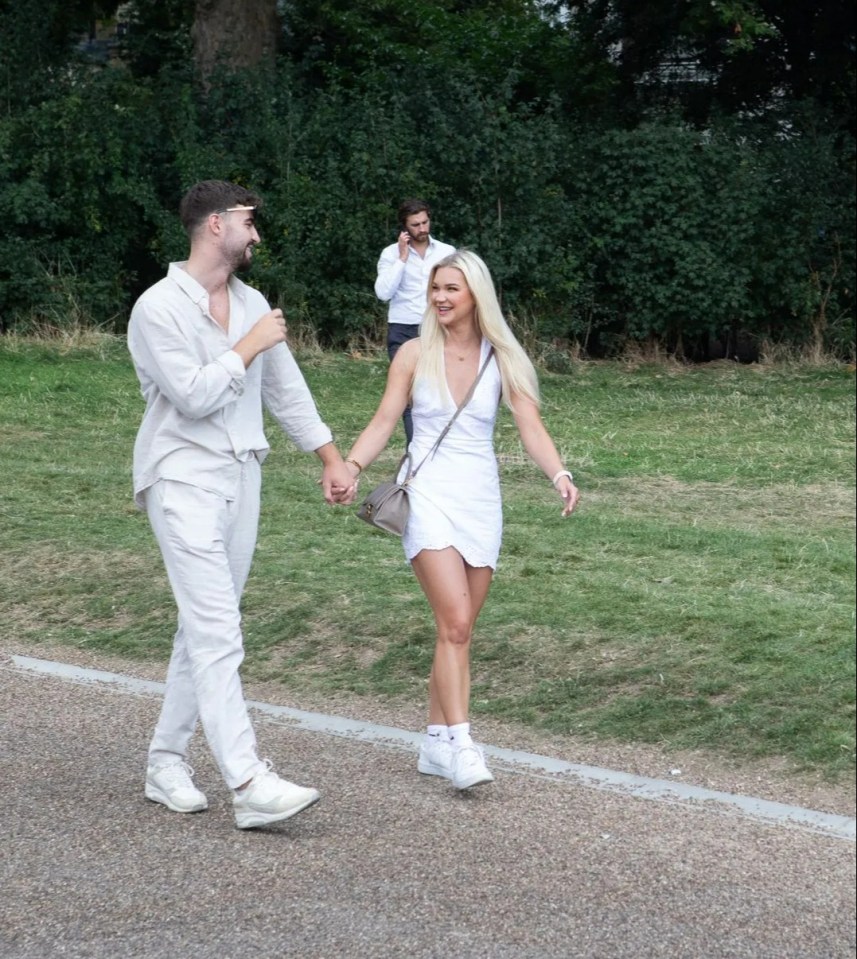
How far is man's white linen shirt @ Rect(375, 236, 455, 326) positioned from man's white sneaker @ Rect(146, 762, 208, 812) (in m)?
7.63

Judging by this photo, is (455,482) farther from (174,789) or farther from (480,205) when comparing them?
(480,205)

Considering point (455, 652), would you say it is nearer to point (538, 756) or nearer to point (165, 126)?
point (538, 756)

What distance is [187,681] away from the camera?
544 cm

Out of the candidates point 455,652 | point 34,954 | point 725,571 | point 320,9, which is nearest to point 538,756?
point 455,652

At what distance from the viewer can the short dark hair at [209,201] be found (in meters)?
5.25

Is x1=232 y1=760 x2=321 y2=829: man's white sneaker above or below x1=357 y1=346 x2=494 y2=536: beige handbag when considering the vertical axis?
below

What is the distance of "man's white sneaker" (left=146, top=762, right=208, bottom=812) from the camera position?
5.36 meters

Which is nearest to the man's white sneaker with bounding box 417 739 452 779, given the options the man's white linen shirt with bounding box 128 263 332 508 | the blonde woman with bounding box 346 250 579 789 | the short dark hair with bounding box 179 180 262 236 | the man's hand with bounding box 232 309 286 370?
the blonde woman with bounding box 346 250 579 789

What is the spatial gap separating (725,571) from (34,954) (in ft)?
15.8

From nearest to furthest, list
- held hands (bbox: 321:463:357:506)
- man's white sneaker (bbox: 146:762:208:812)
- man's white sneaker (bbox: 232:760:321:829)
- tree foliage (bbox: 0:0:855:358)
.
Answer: man's white sneaker (bbox: 232:760:321:829) → man's white sneaker (bbox: 146:762:208:812) → held hands (bbox: 321:463:357:506) → tree foliage (bbox: 0:0:855:358)

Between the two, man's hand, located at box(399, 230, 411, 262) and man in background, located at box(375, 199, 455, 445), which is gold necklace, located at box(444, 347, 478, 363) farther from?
man's hand, located at box(399, 230, 411, 262)

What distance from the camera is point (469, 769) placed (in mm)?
5340

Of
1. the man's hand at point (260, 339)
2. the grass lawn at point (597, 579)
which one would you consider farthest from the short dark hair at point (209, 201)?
the grass lawn at point (597, 579)

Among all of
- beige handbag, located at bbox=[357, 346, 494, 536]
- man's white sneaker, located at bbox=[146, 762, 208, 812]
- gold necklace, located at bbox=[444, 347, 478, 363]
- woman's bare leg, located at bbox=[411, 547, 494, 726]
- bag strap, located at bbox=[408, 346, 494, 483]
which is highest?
gold necklace, located at bbox=[444, 347, 478, 363]
